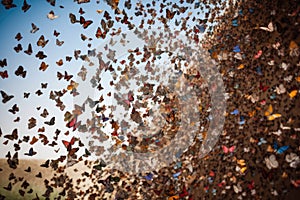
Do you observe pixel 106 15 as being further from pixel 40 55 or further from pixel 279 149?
pixel 279 149

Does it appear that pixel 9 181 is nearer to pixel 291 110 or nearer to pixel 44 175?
pixel 44 175

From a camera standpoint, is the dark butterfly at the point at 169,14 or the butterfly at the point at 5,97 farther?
the dark butterfly at the point at 169,14

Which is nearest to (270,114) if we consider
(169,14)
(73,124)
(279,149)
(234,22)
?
(279,149)

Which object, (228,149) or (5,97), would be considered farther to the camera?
(228,149)

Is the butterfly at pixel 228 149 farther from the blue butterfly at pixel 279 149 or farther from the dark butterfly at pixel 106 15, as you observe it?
the dark butterfly at pixel 106 15

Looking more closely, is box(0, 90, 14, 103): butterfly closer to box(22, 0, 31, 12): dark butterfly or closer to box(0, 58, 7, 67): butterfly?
box(0, 58, 7, 67): butterfly

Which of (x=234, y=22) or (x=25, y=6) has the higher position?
(x=234, y=22)

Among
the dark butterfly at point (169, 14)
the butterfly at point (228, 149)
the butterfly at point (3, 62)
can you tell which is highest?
the dark butterfly at point (169, 14)

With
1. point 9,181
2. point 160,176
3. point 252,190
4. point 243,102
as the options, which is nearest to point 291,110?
point 243,102

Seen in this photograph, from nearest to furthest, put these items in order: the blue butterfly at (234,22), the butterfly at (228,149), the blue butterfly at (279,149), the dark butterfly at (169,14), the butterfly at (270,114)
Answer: the blue butterfly at (279,149) → the butterfly at (270,114) → the butterfly at (228,149) → the dark butterfly at (169,14) → the blue butterfly at (234,22)

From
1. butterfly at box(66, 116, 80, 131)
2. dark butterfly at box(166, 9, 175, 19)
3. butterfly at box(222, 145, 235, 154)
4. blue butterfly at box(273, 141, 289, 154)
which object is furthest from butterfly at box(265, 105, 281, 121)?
butterfly at box(66, 116, 80, 131)

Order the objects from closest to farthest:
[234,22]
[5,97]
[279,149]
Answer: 1. [5,97]
2. [279,149]
3. [234,22]

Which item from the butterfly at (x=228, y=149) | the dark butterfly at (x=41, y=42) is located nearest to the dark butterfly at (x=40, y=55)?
the dark butterfly at (x=41, y=42)

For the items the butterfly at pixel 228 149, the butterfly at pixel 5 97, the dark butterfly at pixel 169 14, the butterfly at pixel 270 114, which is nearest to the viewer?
the butterfly at pixel 5 97
